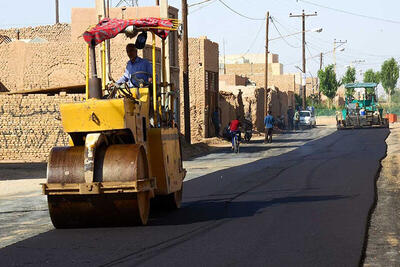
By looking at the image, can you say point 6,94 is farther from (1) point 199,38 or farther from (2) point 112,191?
(1) point 199,38

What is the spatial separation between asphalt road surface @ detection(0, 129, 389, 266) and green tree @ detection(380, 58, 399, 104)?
374 ft

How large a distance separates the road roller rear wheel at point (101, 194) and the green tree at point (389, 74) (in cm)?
12105

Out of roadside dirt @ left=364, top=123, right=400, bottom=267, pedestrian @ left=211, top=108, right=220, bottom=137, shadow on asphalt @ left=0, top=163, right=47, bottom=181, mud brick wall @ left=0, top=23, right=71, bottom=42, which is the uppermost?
mud brick wall @ left=0, top=23, right=71, bottom=42

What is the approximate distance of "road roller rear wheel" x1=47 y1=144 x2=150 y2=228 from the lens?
1057 centimetres

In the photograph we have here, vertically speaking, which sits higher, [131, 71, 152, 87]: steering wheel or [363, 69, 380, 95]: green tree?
[363, 69, 380, 95]: green tree

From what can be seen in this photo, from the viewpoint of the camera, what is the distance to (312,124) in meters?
71.9

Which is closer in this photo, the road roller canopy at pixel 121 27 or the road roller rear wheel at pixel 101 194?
the road roller rear wheel at pixel 101 194

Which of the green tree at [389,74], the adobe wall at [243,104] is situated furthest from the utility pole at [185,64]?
the green tree at [389,74]

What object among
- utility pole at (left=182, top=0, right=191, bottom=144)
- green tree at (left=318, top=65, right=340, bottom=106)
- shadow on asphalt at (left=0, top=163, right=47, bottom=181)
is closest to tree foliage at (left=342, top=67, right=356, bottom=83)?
green tree at (left=318, top=65, right=340, bottom=106)

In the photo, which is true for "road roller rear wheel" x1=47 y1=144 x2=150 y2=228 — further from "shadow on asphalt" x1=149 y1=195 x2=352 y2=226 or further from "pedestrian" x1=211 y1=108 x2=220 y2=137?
"pedestrian" x1=211 y1=108 x2=220 y2=137

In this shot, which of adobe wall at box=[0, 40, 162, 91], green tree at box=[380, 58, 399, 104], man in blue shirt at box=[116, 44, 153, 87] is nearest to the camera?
man in blue shirt at box=[116, 44, 153, 87]

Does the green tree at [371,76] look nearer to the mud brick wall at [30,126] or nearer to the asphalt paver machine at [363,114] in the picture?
the asphalt paver machine at [363,114]

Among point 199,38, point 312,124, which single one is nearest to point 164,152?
point 199,38

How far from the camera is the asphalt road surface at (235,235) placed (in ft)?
27.8
